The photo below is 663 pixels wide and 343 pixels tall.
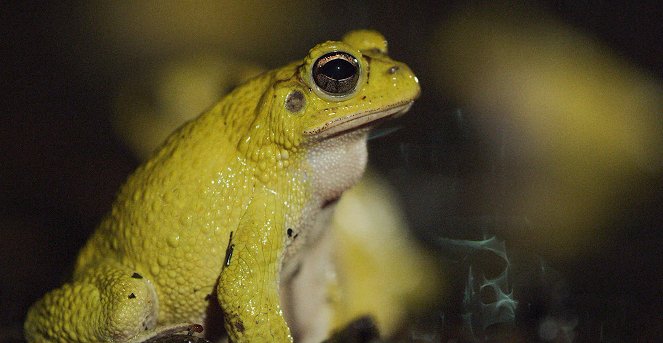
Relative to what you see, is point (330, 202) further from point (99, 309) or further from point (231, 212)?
point (99, 309)

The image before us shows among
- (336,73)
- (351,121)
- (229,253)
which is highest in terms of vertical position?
(336,73)

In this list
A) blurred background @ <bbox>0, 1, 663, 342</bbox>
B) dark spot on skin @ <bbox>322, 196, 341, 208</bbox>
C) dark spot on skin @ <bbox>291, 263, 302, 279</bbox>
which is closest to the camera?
dark spot on skin @ <bbox>322, 196, 341, 208</bbox>

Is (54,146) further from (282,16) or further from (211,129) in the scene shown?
(211,129)

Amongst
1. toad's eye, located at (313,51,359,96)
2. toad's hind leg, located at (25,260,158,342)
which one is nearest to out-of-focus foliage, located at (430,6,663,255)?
toad's eye, located at (313,51,359,96)

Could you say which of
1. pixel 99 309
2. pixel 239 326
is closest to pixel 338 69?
pixel 239 326

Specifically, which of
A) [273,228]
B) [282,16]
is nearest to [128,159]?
[282,16]

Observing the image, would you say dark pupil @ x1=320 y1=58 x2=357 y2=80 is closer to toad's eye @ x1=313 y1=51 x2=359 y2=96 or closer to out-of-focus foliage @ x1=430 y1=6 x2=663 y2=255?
toad's eye @ x1=313 y1=51 x2=359 y2=96

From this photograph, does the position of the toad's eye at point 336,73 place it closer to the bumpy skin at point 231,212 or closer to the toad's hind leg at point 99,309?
the bumpy skin at point 231,212
